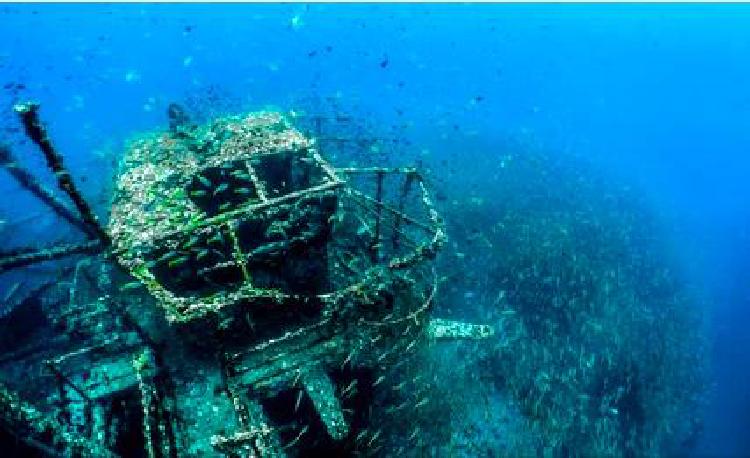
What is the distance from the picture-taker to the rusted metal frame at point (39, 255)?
583cm

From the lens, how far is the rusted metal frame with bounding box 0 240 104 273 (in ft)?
19.1

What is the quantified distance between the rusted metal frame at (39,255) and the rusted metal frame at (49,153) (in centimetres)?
24

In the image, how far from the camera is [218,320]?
6.64 metres

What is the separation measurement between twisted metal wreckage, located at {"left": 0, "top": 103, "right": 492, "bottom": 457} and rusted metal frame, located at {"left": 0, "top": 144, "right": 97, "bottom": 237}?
4 centimetres

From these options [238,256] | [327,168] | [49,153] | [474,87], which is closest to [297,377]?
[238,256]

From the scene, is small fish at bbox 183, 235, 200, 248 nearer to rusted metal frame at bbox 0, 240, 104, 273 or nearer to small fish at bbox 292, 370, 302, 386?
rusted metal frame at bbox 0, 240, 104, 273

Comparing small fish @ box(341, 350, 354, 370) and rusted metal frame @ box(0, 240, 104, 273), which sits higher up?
rusted metal frame @ box(0, 240, 104, 273)

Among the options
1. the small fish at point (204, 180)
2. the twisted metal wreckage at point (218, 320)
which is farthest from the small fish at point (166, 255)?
the small fish at point (204, 180)

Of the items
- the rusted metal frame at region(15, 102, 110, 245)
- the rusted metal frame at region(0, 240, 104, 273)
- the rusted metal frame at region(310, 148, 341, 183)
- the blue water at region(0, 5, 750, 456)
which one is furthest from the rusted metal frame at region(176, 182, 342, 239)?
the blue water at region(0, 5, 750, 456)

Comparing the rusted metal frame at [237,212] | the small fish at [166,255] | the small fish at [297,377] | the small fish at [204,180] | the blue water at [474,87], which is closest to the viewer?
the rusted metal frame at [237,212]

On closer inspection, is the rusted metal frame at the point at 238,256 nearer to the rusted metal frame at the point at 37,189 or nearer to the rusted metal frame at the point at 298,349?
the rusted metal frame at the point at 298,349

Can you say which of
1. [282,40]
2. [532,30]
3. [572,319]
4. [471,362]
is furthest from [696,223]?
[532,30]

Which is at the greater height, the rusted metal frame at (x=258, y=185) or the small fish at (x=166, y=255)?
the rusted metal frame at (x=258, y=185)

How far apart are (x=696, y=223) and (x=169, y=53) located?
80.1 m
